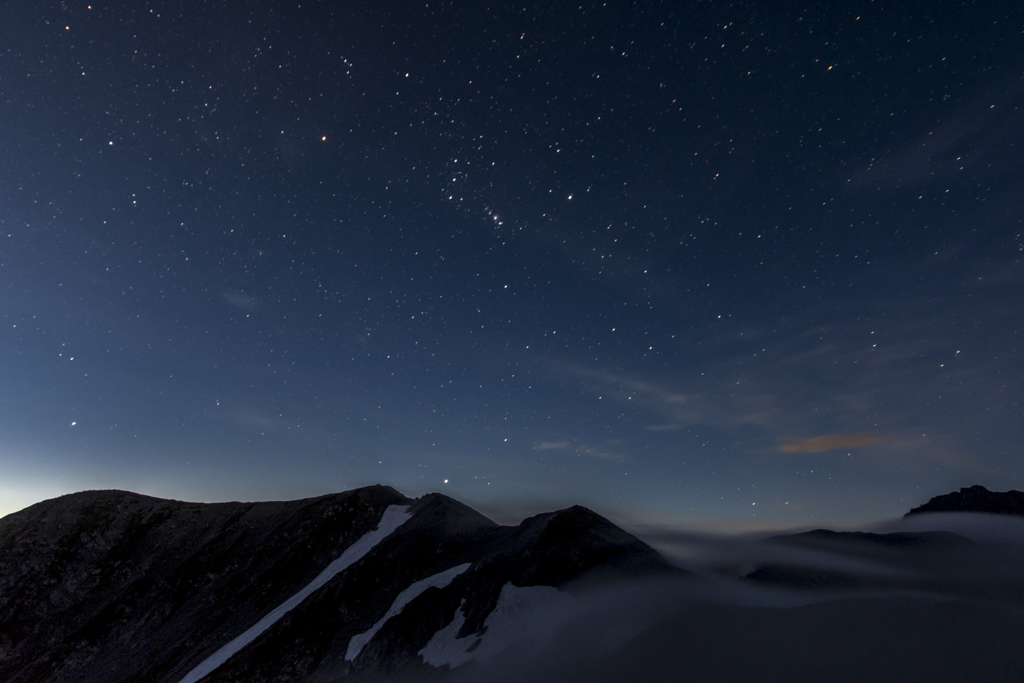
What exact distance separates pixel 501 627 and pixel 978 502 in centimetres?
6471

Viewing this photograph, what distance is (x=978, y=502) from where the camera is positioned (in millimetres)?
61125

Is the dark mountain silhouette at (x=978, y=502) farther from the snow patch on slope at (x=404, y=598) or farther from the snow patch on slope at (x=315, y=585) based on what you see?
the snow patch on slope at (x=315, y=585)

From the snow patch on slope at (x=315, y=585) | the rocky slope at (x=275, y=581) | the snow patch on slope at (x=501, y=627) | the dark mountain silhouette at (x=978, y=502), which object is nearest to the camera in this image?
the snow patch on slope at (x=501, y=627)

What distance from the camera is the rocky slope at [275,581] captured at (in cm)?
3356

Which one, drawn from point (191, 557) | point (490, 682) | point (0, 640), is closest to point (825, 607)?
point (490, 682)

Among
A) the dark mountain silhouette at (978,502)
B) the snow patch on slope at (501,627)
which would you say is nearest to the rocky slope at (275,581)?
the snow patch on slope at (501,627)

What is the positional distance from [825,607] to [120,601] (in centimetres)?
6835

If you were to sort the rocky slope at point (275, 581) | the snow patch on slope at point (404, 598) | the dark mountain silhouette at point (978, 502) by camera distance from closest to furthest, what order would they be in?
the rocky slope at point (275, 581), the snow patch on slope at point (404, 598), the dark mountain silhouette at point (978, 502)

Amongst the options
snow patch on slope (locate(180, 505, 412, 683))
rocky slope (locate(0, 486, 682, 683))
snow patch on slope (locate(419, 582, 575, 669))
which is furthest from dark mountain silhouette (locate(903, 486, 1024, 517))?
snow patch on slope (locate(180, 505, 412, 683))

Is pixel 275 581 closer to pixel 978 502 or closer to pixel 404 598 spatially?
pixel 404 598

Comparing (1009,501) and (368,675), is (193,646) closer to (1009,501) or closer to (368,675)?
(368,675)

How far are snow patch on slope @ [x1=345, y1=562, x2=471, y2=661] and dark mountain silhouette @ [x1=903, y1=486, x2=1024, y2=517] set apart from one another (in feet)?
194

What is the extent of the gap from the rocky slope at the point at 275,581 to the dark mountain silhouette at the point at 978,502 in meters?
51.5

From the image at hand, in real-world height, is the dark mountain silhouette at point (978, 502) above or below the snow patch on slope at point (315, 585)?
above
